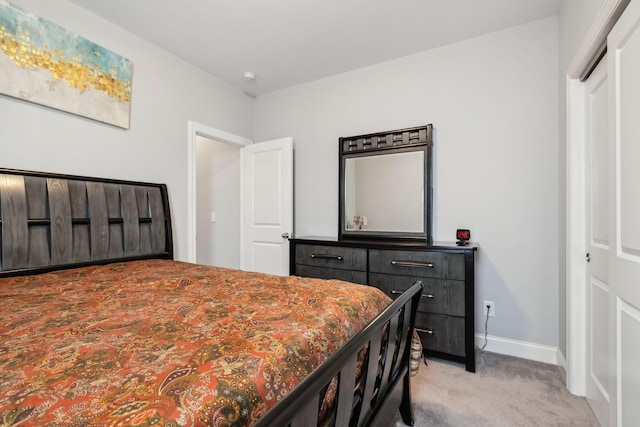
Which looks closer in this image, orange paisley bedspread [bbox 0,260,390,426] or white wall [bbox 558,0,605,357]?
orange paisley bedspread [bbox 0,260,390,426]

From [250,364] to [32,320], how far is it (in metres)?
0.84

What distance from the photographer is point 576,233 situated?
6.13 feet

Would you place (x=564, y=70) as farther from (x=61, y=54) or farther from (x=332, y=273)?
(x=61, y=54)

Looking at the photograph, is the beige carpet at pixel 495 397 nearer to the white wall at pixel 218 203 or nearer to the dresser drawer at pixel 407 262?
the dresser drawer at pixel 407 262

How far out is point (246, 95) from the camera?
12.2 ft

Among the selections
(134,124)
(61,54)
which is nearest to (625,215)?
(134,124)

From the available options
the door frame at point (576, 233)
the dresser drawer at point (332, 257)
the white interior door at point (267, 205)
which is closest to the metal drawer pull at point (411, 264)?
the dresser drawer at point (332, 257)

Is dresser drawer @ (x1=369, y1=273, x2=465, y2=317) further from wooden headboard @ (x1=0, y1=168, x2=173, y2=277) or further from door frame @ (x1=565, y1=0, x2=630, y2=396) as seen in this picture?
wooden headboard @ (x1=0, y1=168, x2=173, y2=277)

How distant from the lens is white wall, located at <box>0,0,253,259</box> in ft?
6.38

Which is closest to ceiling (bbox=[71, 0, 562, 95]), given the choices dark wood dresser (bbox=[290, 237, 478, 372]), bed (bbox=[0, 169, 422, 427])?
bed (bbox=[0, 169, 422, 427])

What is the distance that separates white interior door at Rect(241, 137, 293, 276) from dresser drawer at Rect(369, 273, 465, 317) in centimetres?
133

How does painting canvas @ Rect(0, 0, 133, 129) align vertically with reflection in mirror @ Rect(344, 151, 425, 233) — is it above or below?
above

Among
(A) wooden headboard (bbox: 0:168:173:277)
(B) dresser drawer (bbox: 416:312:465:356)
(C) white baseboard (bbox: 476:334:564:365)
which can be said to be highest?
(A) wooden headboard (bbox: 0:168:173:277)

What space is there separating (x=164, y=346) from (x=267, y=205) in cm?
274
